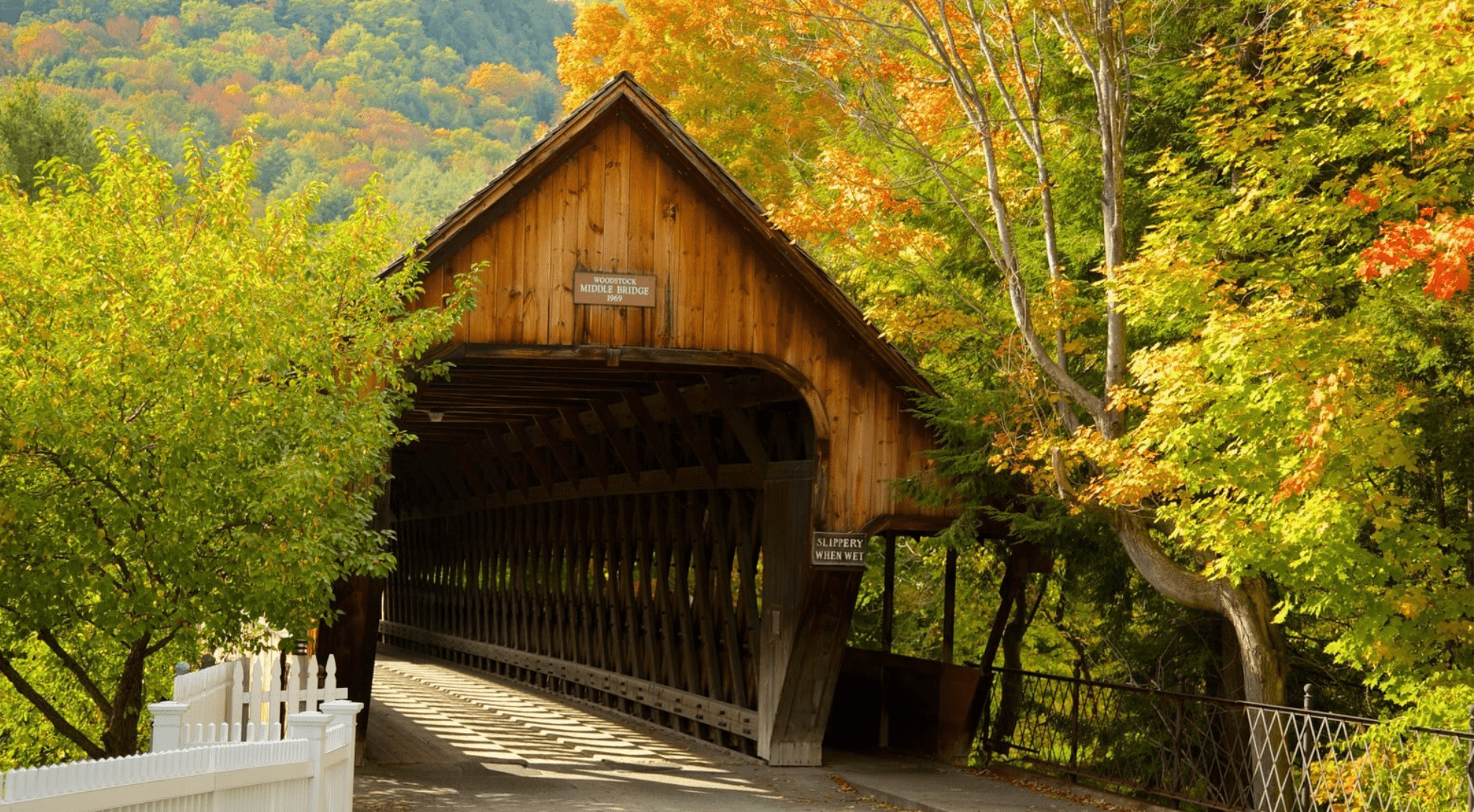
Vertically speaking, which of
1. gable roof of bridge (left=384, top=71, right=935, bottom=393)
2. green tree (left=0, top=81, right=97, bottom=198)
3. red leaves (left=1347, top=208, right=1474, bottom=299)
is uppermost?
green tree (left=0, top=81, right=97, bottom=198)

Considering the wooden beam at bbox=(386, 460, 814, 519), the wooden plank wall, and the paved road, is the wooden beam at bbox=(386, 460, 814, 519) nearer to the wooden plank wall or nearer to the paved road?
the wooden plank wall

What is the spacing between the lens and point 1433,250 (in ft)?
26.6

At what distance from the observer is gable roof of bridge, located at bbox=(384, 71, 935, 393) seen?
39.2 feet

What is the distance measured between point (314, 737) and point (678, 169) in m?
6.89

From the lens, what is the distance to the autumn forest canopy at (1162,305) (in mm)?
9133

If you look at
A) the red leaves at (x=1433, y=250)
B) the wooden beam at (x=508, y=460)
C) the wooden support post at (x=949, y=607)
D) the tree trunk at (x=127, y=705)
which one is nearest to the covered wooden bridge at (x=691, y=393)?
the wooden support post at (x=949, y=607)

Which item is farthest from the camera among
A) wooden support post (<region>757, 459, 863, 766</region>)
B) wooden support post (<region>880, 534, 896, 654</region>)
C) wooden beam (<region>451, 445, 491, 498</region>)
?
wooden beam (<region>451, 445, 491, 498</region>)

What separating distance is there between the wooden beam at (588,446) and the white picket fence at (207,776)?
10595 millimetres

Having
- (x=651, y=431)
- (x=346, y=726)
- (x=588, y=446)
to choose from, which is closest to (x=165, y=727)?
(x=346, y=726)

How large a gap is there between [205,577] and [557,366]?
19.4 feet

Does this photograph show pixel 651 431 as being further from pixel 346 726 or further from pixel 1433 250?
pixel 1433 250

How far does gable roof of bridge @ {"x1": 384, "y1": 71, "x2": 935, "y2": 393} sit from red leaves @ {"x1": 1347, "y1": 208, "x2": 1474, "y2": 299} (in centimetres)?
506

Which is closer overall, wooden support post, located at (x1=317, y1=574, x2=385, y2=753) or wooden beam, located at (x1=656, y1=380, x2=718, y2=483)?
wooden support post, located at (x1=317, y1=574, x2=385, y2=753)

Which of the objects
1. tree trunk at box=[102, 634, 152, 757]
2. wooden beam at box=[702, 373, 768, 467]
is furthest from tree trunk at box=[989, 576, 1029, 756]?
tree trunk at box=[102, 634, 152, 757]
